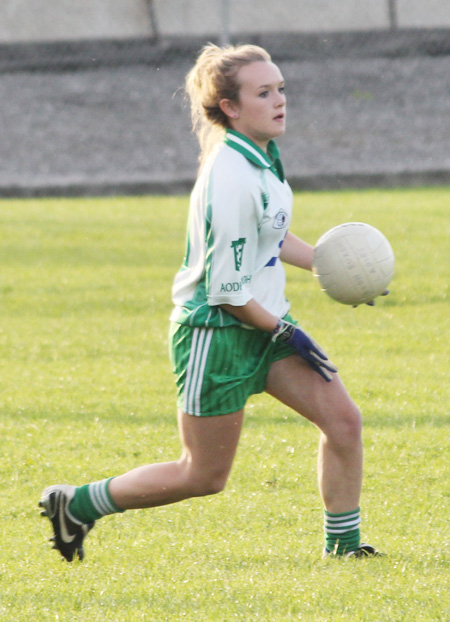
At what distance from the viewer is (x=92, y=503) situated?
418cm

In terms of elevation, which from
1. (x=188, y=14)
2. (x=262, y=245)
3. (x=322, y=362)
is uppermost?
(x=262, y=245)

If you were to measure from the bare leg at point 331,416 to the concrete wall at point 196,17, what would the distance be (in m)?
24.1

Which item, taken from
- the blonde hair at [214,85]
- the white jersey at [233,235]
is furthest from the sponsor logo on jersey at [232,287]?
the blonde hair at [214,85]

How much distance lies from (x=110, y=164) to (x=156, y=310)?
13.3 metres

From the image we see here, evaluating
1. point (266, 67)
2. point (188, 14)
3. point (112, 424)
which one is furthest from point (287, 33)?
point (266, 67)

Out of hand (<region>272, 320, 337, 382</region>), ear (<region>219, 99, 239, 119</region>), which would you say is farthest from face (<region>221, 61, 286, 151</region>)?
hand (<region>272, 320, 337, 382</region>)

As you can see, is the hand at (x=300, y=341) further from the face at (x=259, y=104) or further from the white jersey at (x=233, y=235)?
the face at (x=259, y=104)

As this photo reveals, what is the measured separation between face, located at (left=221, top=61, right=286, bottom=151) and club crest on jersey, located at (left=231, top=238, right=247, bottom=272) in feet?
1.42

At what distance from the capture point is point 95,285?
38.1 feet

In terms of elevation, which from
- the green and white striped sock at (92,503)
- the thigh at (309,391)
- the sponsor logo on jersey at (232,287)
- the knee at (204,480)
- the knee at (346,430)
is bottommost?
the green and white striped sock at (92,503)

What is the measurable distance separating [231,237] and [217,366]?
49 cm

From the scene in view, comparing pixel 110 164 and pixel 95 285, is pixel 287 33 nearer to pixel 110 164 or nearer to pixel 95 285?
pixel 110 164

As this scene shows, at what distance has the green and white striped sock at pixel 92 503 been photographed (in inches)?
164

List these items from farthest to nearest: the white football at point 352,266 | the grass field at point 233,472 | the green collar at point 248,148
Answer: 1. the white football at point 352,266
2. the green collar at point 248,148
3. the grass field at point 233,472
